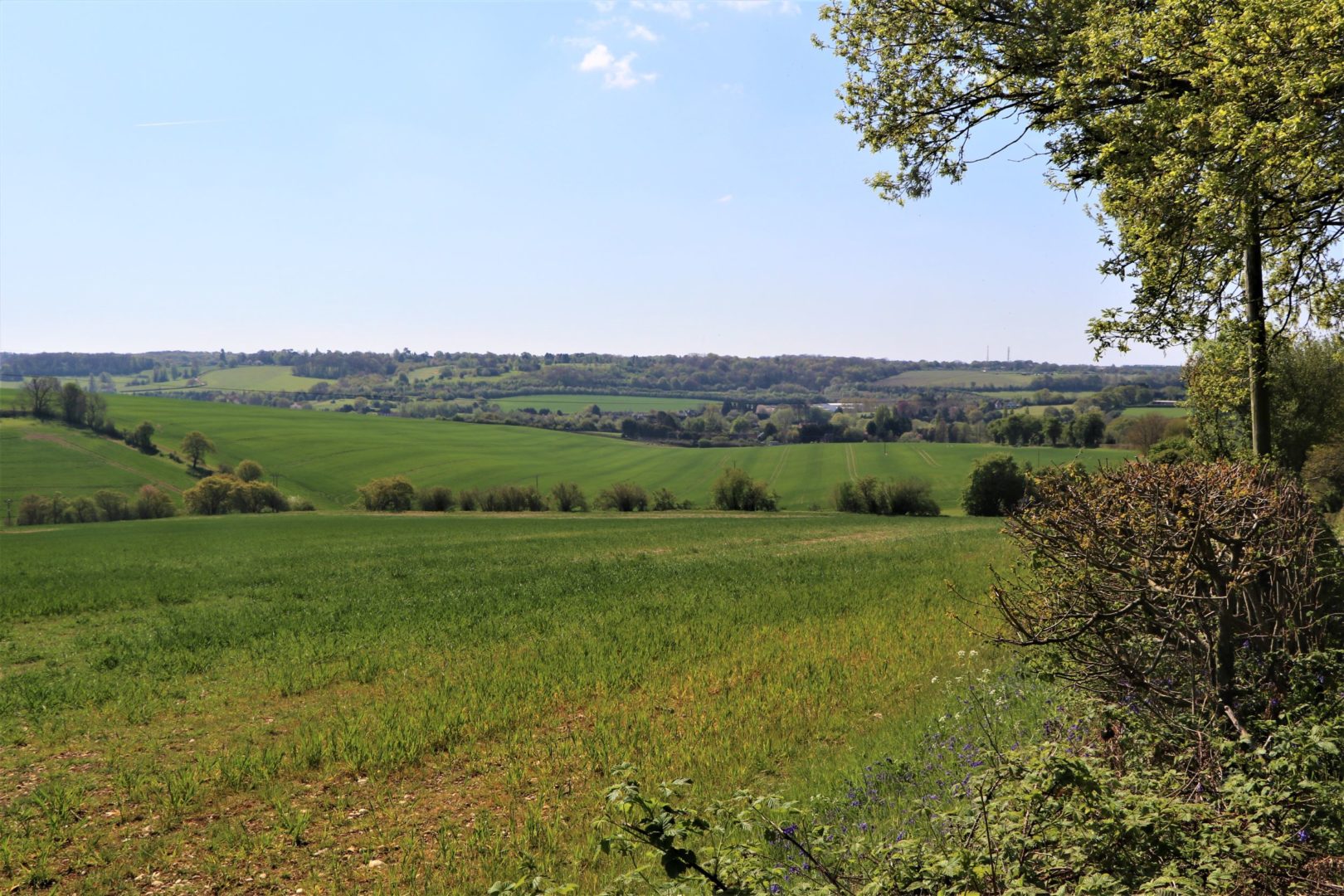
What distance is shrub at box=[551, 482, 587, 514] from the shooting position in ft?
260

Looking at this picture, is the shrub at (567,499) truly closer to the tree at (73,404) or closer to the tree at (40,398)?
the tree at (73,404)

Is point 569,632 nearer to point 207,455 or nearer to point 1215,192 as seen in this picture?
point 1215,192

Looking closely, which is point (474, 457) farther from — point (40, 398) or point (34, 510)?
point (40, 398)

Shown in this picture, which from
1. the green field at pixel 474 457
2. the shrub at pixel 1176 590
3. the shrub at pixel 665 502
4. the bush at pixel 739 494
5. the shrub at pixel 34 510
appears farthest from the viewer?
the green field at pixel 474 457

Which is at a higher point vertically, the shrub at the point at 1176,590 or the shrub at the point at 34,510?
the shrub at the point at 1176,590

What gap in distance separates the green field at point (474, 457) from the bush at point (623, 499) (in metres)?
11.2

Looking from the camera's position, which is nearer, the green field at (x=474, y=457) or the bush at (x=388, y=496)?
the bush at (x=388, y=496)

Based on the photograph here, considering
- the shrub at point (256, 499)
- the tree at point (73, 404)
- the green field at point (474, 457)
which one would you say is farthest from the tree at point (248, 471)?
the tree at point (73, 404)

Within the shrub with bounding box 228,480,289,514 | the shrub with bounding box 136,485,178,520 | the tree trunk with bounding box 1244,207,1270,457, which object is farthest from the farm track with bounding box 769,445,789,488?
the tree trunk with bounding box 1244,207,1270,457

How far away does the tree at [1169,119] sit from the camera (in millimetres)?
8055

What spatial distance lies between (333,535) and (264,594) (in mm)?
24125

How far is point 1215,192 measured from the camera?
28.9 ft

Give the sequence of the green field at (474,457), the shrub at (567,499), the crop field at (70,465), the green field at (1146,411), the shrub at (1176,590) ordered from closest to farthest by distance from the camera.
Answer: the shrub at (1176,590) < the shrub at (567,499) < the crop field at (70,465) < the green field at (474,457) < the green field at (1146,411)

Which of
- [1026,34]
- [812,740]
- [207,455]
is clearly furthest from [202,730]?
[207,455]
